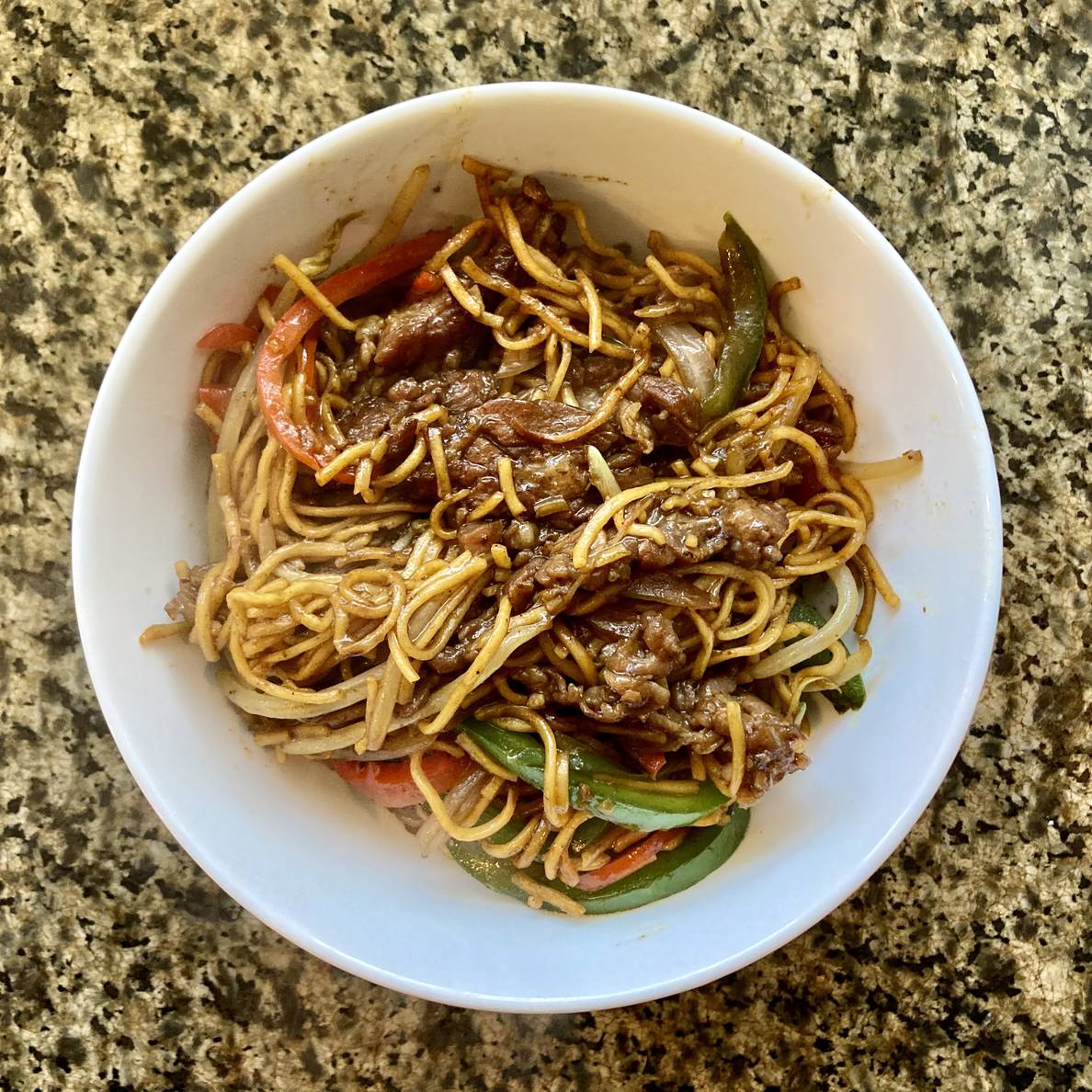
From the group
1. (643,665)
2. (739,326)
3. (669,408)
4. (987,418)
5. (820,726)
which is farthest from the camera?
(987,418)

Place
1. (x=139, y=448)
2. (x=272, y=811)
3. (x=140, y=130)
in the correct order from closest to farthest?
(x=139, y=448) → (x=272, y=811) → (x=140, y=130)

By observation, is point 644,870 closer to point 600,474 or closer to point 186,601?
point 600,474

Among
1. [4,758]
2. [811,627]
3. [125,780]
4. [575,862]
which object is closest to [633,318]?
[811,627]

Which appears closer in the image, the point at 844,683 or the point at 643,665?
the point at 643,665

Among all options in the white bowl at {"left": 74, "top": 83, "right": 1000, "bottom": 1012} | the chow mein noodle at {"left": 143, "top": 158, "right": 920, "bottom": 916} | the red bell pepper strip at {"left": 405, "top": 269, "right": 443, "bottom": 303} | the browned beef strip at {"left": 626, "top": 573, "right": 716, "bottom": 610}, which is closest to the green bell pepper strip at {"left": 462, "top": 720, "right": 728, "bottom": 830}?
the chow mein noodle at {"left": 143, "top": 158, "right": 920, "bottom": 916}

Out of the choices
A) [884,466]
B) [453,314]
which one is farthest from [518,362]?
[884,466]

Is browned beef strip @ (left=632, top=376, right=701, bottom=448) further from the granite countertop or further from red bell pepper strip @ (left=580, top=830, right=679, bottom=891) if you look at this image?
red bell pepper strip @ (left=580, top=830, right=679, bottom=891)

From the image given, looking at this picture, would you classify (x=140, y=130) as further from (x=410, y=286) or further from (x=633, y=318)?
(x=633, y=318)
